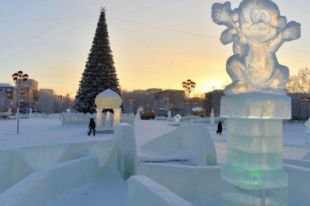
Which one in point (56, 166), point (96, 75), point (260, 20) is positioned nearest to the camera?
point (260, 20)

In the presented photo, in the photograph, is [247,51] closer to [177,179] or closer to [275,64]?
[275,64]

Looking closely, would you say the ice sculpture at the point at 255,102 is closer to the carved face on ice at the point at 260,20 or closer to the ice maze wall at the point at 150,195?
the carved face on ice at the point at 260,20

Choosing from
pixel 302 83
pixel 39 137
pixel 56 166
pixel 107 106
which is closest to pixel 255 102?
pixel 56 166

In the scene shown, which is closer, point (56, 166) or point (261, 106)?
point (261, 106)

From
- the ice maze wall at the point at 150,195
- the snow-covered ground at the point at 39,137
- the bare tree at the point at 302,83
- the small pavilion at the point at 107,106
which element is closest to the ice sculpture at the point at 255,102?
the ice maze wall at the point at 150,195

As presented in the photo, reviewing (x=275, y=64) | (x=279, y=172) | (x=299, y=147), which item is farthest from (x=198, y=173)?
(x=299, y=147)

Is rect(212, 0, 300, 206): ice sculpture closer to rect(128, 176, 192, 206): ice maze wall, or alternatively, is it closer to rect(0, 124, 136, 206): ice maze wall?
rect(128, 176, 192, 206): ice maze wall

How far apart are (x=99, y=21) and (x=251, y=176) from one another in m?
36.6

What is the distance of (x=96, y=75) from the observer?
120 feet

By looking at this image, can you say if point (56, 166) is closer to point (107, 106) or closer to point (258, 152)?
point (258, 152)

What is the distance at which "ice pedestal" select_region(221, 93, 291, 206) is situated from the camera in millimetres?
5188

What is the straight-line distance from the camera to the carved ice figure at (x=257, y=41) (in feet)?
18.0

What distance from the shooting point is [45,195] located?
6801 mm

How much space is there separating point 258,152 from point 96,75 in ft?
107
